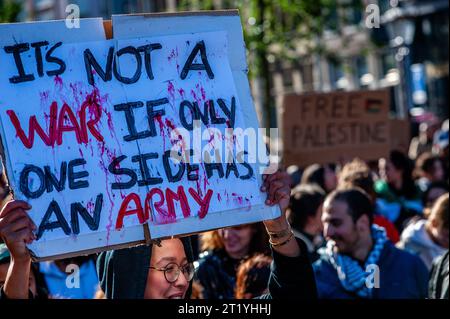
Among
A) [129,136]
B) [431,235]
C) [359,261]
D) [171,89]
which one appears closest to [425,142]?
[431,235]

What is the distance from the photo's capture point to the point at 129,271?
369 cm

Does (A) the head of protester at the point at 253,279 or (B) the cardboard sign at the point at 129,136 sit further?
(A) the head of protester at the point at 253,279

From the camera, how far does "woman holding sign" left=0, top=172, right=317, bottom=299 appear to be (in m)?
3.04

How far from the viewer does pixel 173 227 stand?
3.29 metres

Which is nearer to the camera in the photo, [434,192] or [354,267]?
[354,267]

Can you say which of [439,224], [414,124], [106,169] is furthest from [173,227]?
[414,124]

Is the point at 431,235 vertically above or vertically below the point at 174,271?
below

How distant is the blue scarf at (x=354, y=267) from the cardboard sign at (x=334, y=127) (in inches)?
184

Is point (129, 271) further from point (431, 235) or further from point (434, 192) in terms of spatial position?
point (434, 192)

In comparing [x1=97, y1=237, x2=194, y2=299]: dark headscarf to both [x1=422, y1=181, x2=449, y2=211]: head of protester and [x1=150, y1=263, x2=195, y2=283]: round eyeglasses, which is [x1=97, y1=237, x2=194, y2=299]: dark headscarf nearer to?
[x1=150, y1=263, x2=195, y2=283]: round eyeglasses

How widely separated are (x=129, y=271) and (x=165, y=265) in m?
0.11

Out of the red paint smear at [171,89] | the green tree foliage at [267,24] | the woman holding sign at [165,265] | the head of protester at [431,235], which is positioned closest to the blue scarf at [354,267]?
the head of protester at [431,235]

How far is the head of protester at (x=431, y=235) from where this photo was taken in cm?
632

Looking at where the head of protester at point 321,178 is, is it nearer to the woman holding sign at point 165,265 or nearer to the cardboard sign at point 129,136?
the woman holding sign at point 165,265
